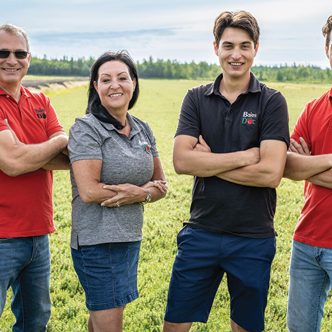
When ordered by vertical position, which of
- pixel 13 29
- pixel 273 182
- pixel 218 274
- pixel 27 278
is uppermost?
pixel 13 29

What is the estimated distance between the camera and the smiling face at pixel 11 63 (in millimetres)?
4414

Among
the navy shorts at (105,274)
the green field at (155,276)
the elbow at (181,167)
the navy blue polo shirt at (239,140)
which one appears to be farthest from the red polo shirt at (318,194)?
the green field at (155,276)

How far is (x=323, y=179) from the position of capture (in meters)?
4.26

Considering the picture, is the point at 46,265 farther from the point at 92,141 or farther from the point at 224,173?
the point at 224,173

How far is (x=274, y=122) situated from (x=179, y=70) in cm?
16038

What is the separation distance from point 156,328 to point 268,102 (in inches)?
111

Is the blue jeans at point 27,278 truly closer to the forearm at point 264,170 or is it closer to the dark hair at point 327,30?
the forearm at point 264,170

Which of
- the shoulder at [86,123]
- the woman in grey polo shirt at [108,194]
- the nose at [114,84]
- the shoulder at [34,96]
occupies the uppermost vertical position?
the nose at [114,84]

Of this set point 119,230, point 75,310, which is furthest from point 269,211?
point 75,310

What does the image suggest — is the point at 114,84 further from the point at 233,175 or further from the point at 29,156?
the point at 233,175

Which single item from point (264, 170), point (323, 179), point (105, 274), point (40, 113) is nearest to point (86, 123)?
point (40, 113)

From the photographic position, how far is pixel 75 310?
626 cm

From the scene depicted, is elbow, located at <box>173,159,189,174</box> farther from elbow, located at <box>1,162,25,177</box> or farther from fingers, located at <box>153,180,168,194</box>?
elbow, located at <box>1,162,25,177</box>

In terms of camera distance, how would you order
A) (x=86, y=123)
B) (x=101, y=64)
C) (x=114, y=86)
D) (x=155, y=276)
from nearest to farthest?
(x=86, y=123) < (x=114, y=86) < (x=101, y=64) < (x=155, y=276)
